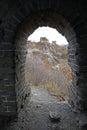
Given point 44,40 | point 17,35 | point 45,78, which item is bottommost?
point 45,78

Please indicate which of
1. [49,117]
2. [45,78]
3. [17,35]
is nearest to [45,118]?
[49,117]

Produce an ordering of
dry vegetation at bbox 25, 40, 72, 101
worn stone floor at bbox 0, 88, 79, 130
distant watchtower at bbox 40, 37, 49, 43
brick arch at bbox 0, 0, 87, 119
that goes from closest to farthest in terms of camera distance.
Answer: brick arch at bbox 0, 0, 87, 119 → worn stone floor at bbox 0, 88, 79, 130 → dry vegetation at bbox 25, 40, 72, 101 → distant watchtower at bbox 40, 37, 49, 43

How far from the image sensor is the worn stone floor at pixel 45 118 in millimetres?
3514

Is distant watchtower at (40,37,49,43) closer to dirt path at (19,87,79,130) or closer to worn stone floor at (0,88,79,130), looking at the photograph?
dirt path at (19,87,79,130)

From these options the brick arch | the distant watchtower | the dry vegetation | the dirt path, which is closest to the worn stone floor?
the dirt path

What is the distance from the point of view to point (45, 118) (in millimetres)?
3873

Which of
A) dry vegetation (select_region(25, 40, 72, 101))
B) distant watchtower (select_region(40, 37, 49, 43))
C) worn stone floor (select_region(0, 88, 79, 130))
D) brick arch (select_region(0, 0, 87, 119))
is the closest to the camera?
brick arch (select_region(0, 0, 87, 119))

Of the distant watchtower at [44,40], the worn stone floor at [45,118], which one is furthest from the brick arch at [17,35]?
the distant watchtower at [44,40]

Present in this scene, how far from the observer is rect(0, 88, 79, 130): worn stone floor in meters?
3.51

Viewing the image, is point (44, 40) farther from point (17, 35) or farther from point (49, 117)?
point (17, 35)

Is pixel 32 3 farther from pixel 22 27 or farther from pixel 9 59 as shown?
pixel 9 59

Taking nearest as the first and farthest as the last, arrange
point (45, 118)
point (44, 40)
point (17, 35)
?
point (17, 35), point (45, 118), point (44, 40)

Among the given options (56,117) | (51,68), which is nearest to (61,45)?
(51,68)

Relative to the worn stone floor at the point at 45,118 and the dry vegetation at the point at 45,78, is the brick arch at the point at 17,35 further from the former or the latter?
the dry vegetation at the point at 45,78
